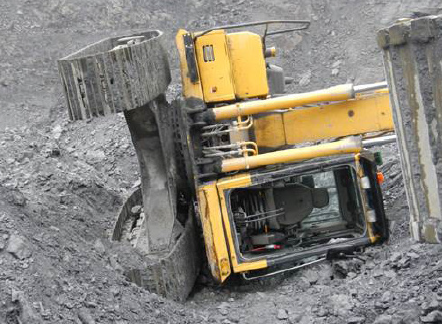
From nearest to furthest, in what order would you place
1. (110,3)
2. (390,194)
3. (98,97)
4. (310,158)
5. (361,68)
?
(98,97)
(310,158)
(390,194)
(361,68)
(110,3)

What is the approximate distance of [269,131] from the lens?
25.3 feet

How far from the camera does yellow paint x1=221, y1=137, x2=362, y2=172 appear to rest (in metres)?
7.38

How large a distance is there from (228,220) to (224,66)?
1338 millimetres

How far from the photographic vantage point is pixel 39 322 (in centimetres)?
532

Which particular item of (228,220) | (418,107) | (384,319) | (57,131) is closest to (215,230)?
(228,220)

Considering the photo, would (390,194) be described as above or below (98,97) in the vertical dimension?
below

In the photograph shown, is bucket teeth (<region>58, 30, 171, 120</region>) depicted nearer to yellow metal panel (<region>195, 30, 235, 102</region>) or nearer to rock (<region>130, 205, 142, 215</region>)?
yellow metal panel (<region>195, 30, 235, 102</region>)

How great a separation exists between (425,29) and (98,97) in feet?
9.93

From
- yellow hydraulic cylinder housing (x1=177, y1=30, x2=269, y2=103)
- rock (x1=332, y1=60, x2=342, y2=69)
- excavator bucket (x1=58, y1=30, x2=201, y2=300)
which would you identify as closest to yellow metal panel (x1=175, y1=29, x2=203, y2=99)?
yellow hydraulic cylinder housing (x1=177, y1=30, x2=269, y2=103)

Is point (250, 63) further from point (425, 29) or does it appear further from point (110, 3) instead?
point (110, 3)

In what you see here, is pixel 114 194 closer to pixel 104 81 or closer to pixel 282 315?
pixel 104 81

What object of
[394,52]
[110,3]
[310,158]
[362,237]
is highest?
[110,3]

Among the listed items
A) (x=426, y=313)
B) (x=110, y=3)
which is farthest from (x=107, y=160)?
(x=426, y=313)

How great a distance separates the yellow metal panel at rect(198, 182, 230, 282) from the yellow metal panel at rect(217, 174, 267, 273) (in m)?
0.04
